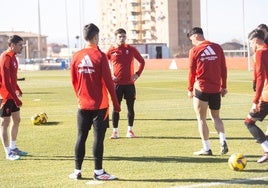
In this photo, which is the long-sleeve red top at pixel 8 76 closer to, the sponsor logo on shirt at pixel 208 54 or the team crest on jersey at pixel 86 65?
the team crest on jersey at pixel 86 65

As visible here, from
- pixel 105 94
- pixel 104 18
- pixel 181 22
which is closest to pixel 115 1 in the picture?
pixel 104 18

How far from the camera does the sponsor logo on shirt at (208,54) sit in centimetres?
990

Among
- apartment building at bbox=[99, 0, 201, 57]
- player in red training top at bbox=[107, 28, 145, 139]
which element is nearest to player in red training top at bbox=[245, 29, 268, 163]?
player in red training top at bbox=[107, 28, 145, 139]

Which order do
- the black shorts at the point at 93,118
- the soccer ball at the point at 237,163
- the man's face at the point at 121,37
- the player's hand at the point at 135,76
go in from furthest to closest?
the player's hand at the point at 135,76 → the man's face at the point at 121,37 → the soccer ball at the point at 237,163 → the black shorts at the point at 93,118

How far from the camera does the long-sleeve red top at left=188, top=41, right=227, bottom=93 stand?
390 inches

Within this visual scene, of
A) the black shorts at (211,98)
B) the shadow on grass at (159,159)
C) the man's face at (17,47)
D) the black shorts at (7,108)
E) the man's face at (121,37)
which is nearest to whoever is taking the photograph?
the shadow on grass at (159,159)

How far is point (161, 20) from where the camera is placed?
458ft

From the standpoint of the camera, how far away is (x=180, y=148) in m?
11.1

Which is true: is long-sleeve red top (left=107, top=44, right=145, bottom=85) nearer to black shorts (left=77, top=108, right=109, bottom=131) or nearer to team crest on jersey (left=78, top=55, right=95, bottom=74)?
black shorts (left=77, top=108, right=109, bottom=131)

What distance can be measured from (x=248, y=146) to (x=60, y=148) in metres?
3.81

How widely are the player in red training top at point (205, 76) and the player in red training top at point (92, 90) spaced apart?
2.06 metres

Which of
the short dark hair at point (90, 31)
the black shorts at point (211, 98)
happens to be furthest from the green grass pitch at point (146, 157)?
the short dark hair at point (90, 31)

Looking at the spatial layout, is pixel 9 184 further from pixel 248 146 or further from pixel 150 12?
pixel 150 12

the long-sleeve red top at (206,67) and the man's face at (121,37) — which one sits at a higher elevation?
the man's face at (121,37)
